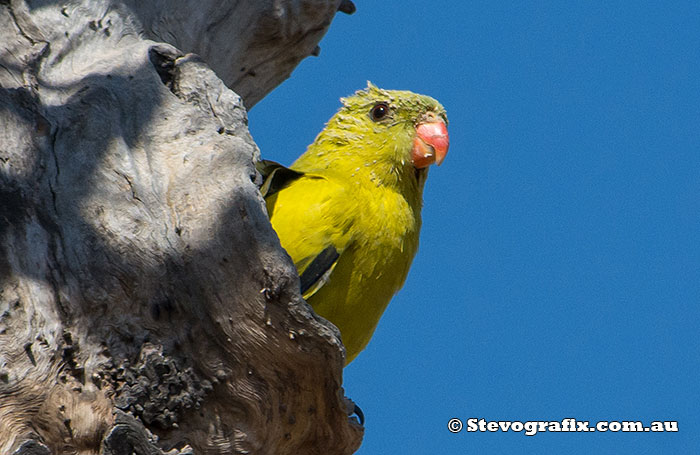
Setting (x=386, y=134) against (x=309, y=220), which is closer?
(x=309, y=220)

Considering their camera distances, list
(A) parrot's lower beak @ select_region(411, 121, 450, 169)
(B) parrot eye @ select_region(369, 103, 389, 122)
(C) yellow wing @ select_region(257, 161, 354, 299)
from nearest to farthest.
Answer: (C) yellow wing @ select_region(257, 161, 354, 299)
(A) parrot's lower beak @ select_region(411, 121, 450, 169)
(B) parrot eye @ select_region(369, 103, 389, 122)

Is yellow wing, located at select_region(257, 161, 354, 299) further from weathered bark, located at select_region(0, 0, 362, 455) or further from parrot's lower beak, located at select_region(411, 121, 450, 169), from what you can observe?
weathered bark, located at select_region(0, 0, 362, 455)

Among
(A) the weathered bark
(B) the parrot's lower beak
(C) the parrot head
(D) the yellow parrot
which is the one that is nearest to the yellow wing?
(D) the yellow parrot

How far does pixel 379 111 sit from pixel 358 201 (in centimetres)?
91

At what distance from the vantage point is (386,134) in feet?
18.3

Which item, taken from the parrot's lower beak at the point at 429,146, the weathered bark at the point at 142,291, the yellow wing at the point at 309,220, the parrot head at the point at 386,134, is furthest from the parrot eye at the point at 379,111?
the weathered bark at the point at 142,291

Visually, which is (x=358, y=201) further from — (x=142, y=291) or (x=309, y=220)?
(x=142, y=291)

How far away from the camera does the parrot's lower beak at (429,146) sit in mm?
5473

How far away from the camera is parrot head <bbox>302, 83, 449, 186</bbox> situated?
5484 mm

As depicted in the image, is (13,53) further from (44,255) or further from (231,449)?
(231,449)

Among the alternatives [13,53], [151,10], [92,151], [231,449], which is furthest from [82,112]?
[231,449]

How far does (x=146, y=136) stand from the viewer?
3977mm

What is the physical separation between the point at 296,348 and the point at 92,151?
128 cm

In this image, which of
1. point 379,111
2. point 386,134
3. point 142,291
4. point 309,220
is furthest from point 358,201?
point 142,291
